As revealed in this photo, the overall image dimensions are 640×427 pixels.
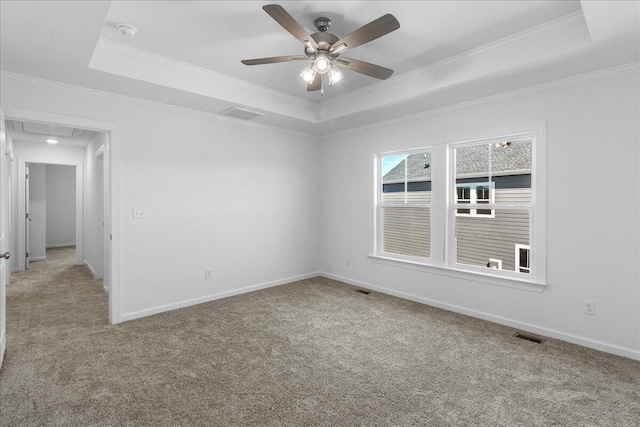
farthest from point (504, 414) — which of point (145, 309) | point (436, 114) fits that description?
point (145, 309)

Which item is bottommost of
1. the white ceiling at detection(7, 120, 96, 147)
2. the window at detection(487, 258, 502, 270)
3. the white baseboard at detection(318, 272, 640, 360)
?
the white baseboard at detection(318, 272, 640, 360)

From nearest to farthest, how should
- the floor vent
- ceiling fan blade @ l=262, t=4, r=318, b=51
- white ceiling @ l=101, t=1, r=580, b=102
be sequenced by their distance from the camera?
ceiling fan blade @ l=262, t=4, r=318, b=51 → white ceiling @ l=101, t=1, r=580, b=102 → the floor vent

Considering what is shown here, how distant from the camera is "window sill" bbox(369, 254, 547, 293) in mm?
3303

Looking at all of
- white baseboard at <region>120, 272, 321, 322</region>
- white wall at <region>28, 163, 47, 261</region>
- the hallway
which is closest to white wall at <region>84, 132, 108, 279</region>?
the hallway

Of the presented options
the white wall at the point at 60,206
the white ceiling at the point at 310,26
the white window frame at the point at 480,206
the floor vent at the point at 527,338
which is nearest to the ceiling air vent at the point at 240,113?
the white ceiling at the point at 310,26

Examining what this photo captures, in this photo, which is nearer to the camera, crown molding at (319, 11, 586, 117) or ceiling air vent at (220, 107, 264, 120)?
crown molding at (319, 11, 586, 117)

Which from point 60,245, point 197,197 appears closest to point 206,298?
point 197,197

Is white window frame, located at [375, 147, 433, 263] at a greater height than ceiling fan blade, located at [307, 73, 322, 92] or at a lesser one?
lesser

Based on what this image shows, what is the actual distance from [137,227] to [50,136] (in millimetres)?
3801

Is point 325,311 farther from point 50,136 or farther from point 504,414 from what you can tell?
point 50,136

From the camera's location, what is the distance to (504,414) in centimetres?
204

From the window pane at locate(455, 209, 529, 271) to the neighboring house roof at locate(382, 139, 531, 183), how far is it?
460mm

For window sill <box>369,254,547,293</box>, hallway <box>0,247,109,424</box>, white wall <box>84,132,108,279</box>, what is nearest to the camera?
hallway <box>0,247,109,424</box>

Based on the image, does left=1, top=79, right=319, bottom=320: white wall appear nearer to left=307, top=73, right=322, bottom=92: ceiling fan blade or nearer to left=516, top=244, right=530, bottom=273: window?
left=307, top=73, right=322, bottom=92: ceiling fan blade
